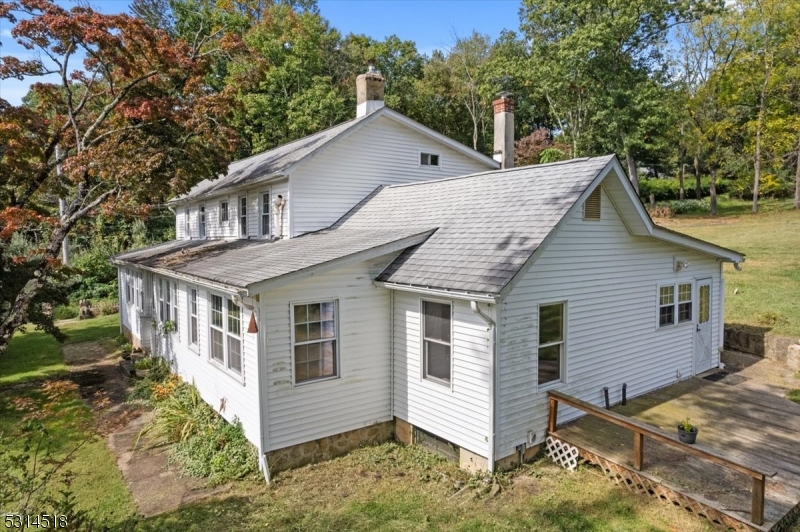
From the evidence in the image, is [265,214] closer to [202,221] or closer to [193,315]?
[193,315]

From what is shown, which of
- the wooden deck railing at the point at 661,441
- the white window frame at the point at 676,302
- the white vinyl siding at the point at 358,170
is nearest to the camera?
the wooden deck railing at the point at 661,441

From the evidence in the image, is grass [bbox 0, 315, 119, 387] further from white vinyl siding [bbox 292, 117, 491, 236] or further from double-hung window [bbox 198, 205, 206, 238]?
A: white vinyl siding [bbox 292, 117, 491, 236]

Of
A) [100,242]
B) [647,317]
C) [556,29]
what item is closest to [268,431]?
[647,317]

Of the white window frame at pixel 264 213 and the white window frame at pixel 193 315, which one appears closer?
the white window frame at pixel 193 315

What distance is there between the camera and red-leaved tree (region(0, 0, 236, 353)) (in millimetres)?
12578

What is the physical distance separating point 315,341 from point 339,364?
2.12 ft

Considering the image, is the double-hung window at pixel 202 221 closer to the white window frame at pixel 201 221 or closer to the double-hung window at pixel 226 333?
the white window frame at pixel 201 221

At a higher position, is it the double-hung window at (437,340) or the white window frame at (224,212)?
the white window frame at (224,212)

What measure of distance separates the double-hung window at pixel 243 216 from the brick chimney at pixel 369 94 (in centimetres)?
479

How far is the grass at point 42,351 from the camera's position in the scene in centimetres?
1534

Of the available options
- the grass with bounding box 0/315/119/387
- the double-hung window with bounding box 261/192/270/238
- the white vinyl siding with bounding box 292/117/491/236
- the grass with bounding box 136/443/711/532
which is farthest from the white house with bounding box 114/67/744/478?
the grass with bounding box 0/315/119/387

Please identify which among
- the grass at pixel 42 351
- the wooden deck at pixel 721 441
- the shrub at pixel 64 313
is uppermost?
the wooden deck at pixel 721 441

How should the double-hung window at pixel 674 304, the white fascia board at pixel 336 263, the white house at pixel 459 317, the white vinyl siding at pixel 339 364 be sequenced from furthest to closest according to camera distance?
the double-hung window at pixel 674 304, the white vinyl siding at pixel 339 364, the white house at pixel 459 317, the white fascia board at pixel 336 263

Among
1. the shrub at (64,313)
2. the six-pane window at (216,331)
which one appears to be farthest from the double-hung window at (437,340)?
the shrub at (64,313)
